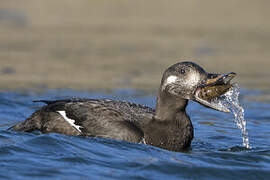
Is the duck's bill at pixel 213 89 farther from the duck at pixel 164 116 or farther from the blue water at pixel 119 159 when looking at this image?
the blue water at pixel 119 159

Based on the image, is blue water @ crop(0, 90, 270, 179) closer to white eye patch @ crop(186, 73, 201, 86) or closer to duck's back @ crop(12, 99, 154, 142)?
duck's back @ crop(12, 99, 154, 142)

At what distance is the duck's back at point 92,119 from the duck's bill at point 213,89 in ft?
2.32

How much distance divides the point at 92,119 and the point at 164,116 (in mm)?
858

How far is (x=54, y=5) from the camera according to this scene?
1966 cm

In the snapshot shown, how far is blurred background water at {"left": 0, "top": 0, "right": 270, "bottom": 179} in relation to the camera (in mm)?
6285

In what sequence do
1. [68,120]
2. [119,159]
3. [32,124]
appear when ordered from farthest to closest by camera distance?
[32,124] → [68,120] → [119,159]

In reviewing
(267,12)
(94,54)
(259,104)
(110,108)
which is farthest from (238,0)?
(110,108)

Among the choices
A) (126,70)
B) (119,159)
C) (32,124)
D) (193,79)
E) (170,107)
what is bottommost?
(119,159)

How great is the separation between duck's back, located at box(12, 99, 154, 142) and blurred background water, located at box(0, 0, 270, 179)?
0.16 meters

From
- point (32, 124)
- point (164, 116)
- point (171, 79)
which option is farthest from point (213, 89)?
point (32, 124)

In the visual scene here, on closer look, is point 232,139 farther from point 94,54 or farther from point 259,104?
point 94,54

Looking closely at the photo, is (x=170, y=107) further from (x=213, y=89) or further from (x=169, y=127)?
(x=213, y=89)

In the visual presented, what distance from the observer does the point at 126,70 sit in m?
13.6

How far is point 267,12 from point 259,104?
30.9 ft
